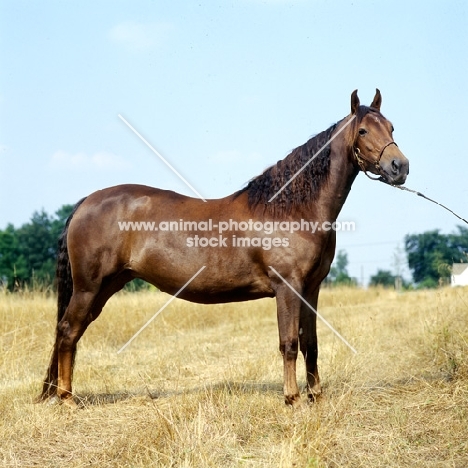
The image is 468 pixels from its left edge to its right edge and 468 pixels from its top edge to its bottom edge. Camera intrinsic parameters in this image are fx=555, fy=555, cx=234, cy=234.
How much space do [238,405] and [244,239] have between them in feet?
5.02

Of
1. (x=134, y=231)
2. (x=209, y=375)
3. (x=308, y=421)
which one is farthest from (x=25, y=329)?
(x=308, y=421)

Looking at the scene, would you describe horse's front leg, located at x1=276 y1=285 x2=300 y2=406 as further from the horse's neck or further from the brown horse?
the horse's neck

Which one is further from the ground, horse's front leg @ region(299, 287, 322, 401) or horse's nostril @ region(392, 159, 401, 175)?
horse's nostril @ region(392, 159, 401, 175)

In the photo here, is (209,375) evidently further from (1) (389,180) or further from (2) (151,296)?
(2) (151,296)

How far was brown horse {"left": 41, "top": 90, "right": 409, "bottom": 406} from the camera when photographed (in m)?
5.11

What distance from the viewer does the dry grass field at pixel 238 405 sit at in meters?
3.78

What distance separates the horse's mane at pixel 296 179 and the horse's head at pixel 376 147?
0.30 metres

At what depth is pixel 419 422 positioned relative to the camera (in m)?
4.42

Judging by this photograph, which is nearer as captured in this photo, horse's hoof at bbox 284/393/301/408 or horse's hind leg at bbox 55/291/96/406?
horse's hoof at bbox 284/393/301/408

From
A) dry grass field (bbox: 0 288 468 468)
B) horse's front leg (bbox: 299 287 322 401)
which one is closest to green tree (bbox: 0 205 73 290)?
dry grass field (bbox: 0 288 468 468)

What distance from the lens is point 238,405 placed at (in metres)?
4.68

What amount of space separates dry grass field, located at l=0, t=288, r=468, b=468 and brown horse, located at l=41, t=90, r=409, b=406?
0.56 meters

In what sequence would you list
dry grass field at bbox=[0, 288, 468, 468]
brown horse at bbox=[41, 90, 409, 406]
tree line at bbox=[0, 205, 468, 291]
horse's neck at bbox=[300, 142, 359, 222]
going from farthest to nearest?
tree line at bbox=[0, 205, 468, 291] → horse's neck at bbox=[300, 142, 359, 222] → brown horse at bbox=[41, 90, 409, 406] → dry grass field at bbox=[0, 288, 468, 468]

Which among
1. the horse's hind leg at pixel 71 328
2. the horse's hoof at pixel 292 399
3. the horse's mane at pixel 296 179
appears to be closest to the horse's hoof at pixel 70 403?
the horse's hind leg at pixel 71 328
